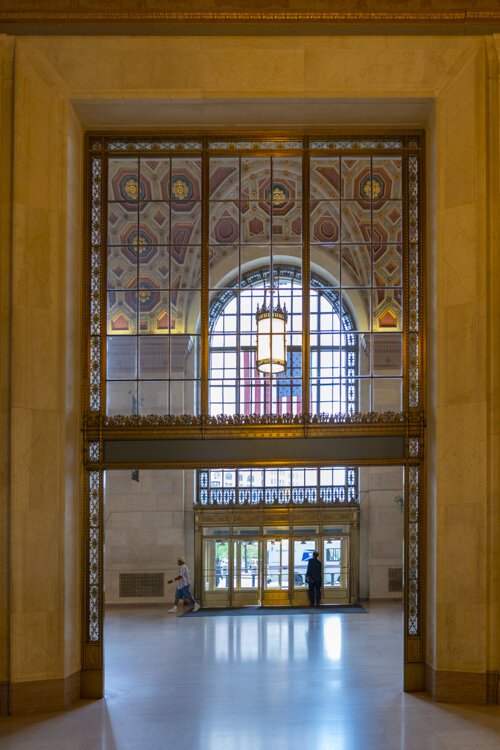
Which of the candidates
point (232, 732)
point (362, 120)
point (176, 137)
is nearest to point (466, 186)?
point (362, 120)

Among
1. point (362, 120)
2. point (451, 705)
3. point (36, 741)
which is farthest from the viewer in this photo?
point (362, 120)

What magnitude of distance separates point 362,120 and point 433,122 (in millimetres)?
859

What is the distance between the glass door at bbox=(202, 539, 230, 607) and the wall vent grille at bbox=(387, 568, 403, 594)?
3.31 metres

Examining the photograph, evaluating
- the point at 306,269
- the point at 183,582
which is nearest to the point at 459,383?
the point at 306,269

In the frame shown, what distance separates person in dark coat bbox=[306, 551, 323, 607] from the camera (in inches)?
585

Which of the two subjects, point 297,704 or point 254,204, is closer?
point 297,704

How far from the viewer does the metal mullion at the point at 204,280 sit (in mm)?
9102

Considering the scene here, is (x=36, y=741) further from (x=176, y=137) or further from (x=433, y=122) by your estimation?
(x=433, y=122)

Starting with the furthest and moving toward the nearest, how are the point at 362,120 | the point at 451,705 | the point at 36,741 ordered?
the point at 362,120 < the point at 451,705 < the point at 36,741

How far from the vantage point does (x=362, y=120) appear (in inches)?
358

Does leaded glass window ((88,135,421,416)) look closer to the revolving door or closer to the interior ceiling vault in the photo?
the interior ceiling vault

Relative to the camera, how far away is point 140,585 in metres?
15.2
